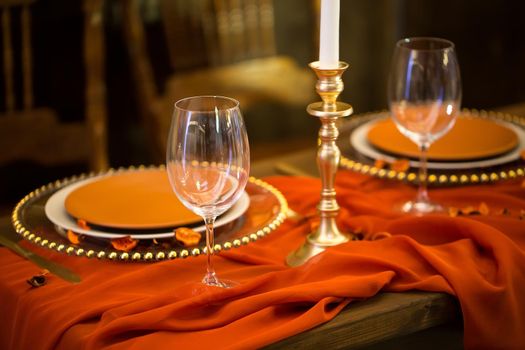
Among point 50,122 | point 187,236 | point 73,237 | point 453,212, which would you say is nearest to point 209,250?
point 187,236

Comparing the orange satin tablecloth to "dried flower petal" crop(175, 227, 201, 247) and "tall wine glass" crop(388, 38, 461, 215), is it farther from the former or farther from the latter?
"tall wine glass" crop(388, 38, 461, 215)

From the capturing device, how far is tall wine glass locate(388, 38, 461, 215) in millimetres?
1243

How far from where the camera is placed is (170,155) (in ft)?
3.17

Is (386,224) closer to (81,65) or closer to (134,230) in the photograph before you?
(134,230)

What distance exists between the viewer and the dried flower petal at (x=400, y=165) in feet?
4.34

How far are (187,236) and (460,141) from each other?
1.77 feet

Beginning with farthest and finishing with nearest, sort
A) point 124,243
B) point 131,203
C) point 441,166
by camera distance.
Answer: point 441,166 → point 131,203 → point 124,243

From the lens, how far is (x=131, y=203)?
1.18 m

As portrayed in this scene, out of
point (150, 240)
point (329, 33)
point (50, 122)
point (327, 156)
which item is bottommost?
point (50, 122)

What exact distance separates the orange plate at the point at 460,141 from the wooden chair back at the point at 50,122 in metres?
1.38

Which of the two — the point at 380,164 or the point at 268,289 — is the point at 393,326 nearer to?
the point at 268,289

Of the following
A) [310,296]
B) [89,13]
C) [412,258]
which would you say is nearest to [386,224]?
[412,258]

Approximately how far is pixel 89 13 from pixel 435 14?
1.37 m

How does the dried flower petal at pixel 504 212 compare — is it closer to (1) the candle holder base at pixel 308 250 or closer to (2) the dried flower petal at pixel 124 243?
(1) the candle holder base at pixel 308 250
